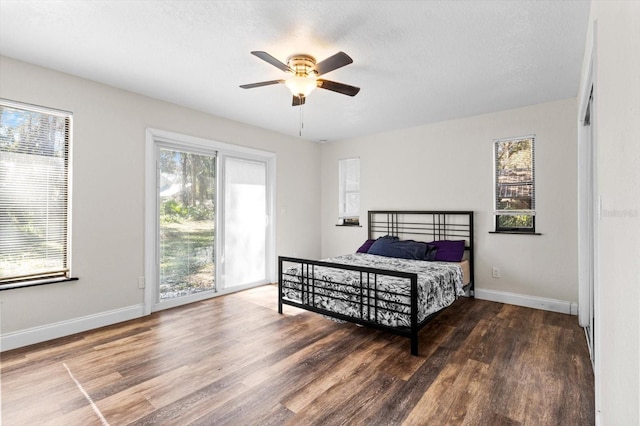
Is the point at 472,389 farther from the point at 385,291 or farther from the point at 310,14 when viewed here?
the point at 310,14

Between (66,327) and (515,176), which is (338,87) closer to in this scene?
(515,176)

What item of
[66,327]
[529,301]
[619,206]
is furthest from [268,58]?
[529,301]

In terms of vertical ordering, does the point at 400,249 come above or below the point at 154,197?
below

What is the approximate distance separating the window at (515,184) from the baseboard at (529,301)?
85cm

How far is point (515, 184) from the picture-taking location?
413 cm

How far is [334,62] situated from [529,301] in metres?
3.80

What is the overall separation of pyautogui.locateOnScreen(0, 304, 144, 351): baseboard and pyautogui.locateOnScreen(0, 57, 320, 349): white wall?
0.04 ft

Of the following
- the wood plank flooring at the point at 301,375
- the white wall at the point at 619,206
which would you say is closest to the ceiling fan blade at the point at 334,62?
the white wall at the point at 619,206

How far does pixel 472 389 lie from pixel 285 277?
2244 millimetres

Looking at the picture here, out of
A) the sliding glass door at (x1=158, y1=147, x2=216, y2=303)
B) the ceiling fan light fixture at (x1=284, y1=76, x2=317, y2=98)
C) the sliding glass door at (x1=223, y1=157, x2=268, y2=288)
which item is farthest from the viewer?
the sliding glass door at (x1=223, y1=157, x2=268, y2=288)

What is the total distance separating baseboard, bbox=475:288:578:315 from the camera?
3727mm

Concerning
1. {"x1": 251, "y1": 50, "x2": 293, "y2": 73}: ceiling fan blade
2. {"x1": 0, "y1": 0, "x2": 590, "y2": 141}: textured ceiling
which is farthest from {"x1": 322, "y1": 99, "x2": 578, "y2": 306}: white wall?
{"x1": 251, "y1": 50, "x2": 293, "y2": 73}: ceiling fan blade

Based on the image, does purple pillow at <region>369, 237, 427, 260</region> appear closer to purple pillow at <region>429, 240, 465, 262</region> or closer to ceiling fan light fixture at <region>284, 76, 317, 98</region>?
purple pillow at <region>429, 240, 465, 262</region>

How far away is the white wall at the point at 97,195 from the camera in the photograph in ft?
9.54
